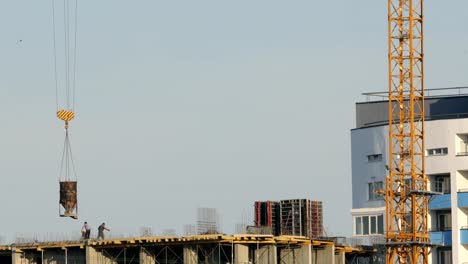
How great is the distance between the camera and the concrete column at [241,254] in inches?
5773

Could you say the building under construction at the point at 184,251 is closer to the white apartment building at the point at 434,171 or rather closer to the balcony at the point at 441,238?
the balcony at the point at 441,238

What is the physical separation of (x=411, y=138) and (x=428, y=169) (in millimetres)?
3713

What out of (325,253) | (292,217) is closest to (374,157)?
(292,217)

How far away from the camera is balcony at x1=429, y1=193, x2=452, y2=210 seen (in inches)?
6624

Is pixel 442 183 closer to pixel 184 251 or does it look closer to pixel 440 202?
pixel 440 202

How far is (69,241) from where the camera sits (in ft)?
512

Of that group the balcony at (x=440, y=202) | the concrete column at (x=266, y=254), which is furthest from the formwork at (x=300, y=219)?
the concrete column at (x=266, y=254)

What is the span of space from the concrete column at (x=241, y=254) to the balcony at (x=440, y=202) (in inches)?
1110

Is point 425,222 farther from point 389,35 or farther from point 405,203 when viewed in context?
point 389,35

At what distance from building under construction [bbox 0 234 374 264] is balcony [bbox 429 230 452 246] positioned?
10.4 meters

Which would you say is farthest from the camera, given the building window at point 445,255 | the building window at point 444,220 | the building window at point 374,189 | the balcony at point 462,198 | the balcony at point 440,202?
the building window at point 374,189

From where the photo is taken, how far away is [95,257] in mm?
153375

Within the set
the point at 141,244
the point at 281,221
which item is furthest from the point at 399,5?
the point at 141,244

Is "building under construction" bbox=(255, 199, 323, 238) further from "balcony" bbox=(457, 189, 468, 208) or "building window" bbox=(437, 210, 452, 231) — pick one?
"balcony" bbox=(457, 189, 468, 208)
